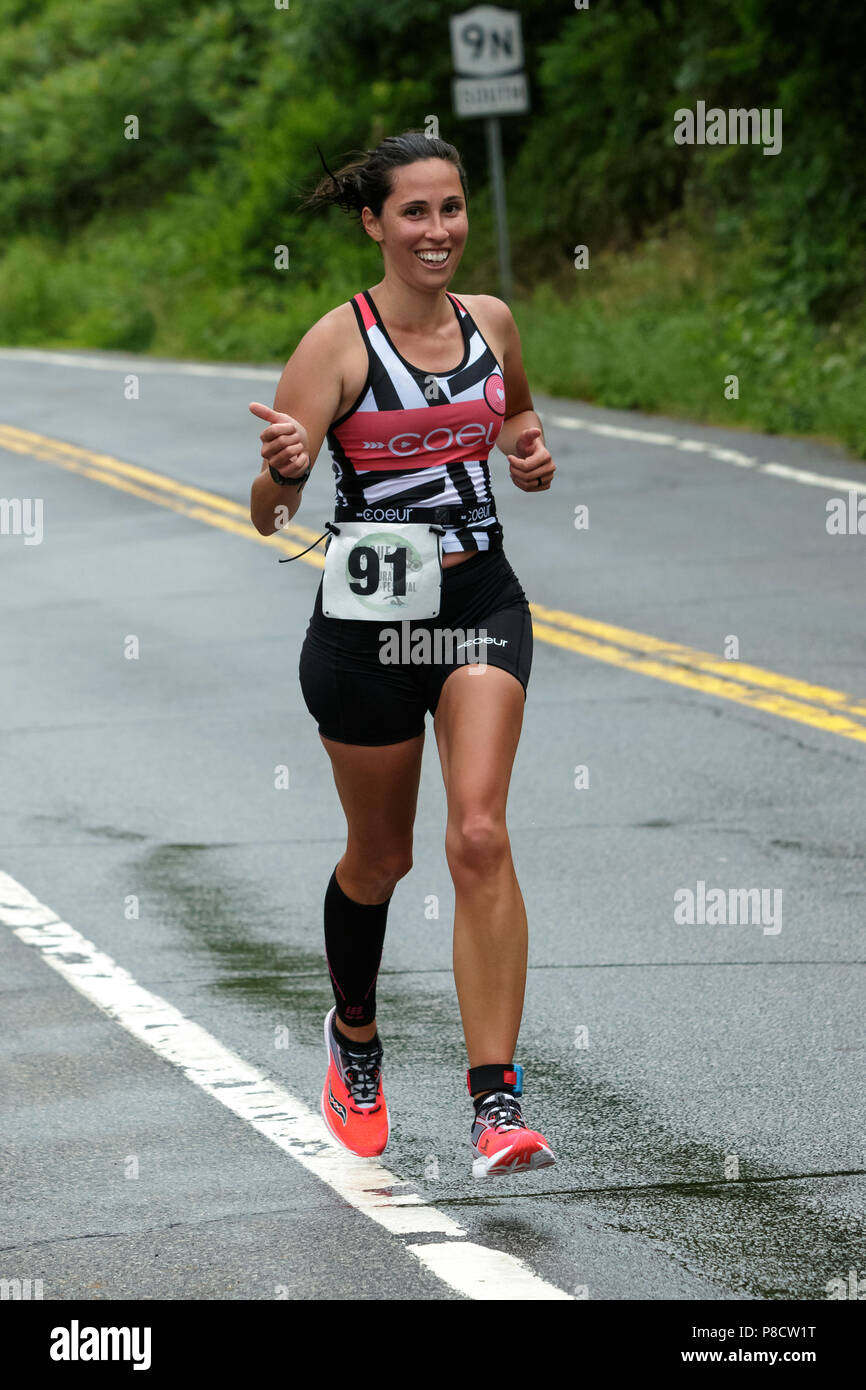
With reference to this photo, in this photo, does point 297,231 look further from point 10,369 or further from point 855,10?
point 855,10

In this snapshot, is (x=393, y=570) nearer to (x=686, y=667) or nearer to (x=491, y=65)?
(x=686, y=667)

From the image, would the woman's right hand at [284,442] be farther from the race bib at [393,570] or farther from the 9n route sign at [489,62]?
the 9n route sign at [489,62]

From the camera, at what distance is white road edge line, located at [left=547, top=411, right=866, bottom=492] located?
15.1 metres

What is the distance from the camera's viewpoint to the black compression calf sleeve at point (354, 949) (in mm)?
5160

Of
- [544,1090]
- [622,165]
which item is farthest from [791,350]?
[544,1090]

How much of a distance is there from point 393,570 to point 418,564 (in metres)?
0.05

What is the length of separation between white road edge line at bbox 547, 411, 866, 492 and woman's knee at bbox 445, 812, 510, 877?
1036 centimetres

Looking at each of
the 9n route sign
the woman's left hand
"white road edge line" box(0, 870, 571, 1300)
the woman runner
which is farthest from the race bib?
the 9n route sign

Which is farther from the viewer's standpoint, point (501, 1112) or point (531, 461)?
point (531, 461)

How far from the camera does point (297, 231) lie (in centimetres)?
3127

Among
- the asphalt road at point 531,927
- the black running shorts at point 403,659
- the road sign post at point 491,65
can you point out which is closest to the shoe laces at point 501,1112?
the asphalt road at point 531,927

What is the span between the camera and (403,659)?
16.1 ft

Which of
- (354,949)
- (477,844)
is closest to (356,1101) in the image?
(354,949)

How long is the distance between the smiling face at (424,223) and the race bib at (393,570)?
20.6 inches
